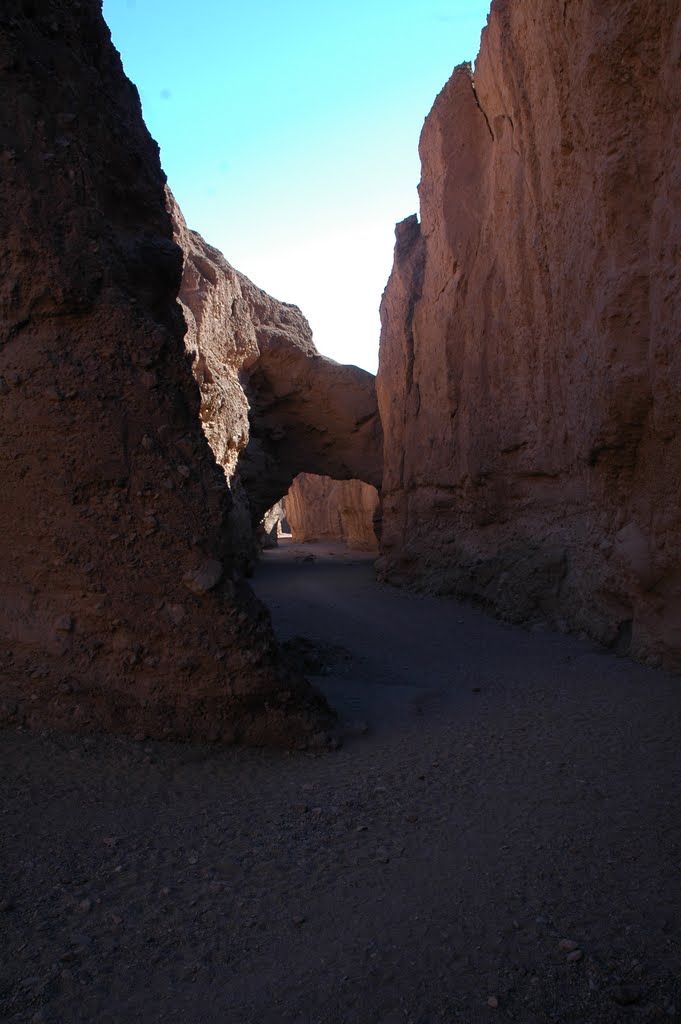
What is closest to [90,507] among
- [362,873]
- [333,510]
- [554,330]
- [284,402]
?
[362,873]

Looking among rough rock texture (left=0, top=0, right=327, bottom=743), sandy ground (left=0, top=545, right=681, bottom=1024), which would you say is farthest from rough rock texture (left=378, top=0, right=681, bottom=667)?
rough rock texture (left=0, top=0, right=327, bottom=743)

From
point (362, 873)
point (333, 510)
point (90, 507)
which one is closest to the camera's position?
point (362, 873)

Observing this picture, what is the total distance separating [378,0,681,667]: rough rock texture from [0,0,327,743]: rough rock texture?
2732 mm

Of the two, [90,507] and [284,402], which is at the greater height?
[284,402]

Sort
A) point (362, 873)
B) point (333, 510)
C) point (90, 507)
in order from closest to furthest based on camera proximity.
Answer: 1. point (362, 873)
2. point (90, 507)
3. point (333, 510)

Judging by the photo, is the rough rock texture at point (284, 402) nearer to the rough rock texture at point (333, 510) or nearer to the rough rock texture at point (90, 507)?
the rough rock texture at point (333, 510)

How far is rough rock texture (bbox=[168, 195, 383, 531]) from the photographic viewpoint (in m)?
12.4

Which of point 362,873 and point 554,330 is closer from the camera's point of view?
point 362,873

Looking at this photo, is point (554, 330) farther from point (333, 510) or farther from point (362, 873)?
point (333, 510)

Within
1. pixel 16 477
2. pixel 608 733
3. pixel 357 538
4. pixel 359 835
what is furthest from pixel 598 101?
pixel 357 538

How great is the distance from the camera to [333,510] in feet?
74.7

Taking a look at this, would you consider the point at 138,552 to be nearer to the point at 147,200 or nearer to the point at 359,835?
the point at 359,835

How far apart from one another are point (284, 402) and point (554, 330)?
906 centimetres

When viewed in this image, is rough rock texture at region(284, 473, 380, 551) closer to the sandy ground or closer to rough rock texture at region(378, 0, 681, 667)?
rough rock texture at region(378, 0, 681, 667)
